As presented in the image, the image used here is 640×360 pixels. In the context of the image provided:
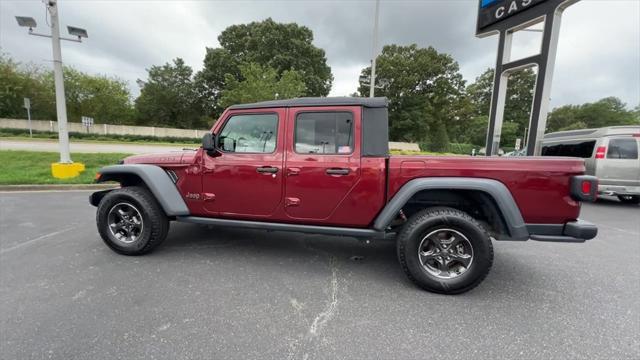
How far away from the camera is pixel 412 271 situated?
265 centimetres

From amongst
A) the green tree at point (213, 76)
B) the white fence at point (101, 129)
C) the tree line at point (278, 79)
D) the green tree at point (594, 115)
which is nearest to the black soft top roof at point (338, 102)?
the tree line at point (278, 79)

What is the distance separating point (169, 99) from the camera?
43.1 metres

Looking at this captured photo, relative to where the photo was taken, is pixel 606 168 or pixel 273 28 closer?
pixel 606 168

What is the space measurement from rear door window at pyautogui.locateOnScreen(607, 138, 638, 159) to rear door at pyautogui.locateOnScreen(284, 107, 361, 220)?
28.5 ft

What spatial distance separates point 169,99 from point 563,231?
50.1 m

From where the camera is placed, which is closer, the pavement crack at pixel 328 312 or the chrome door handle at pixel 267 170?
the pavement crack at pixel 328 312

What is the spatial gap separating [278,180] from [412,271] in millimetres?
1656

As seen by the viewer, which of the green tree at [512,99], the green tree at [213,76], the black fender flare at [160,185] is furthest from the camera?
the green tree at [512,99]

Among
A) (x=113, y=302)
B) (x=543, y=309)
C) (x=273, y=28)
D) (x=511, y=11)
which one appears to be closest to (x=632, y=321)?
(x=543, y=309)

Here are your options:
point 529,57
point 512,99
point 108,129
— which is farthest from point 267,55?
point 512,99

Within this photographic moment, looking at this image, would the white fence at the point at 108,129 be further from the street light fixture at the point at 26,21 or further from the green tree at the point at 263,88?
the street light fixture at the point at 26,21

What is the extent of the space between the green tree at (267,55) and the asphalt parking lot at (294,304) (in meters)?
34.8

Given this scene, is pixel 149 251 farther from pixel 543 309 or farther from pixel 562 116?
pixel 562 116

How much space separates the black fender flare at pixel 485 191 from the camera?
8.14ft
